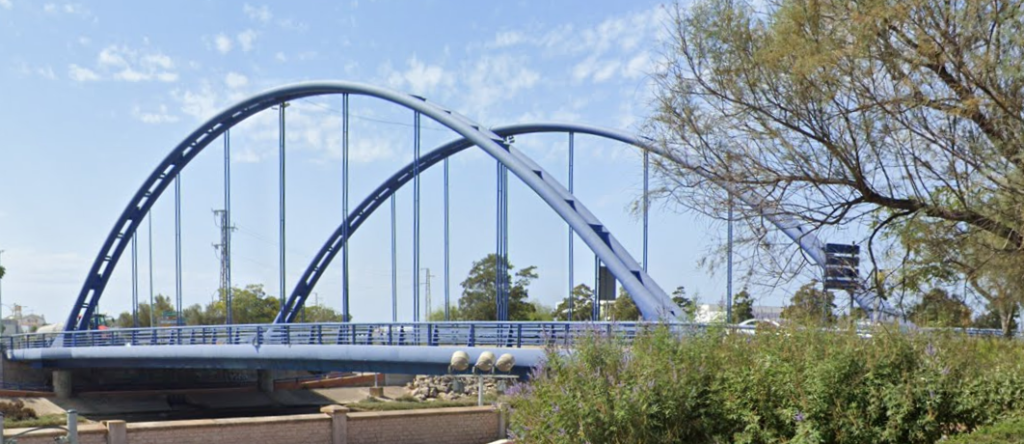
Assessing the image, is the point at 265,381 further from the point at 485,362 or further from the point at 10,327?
the point at 10,327

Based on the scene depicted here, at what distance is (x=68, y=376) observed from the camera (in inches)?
1785

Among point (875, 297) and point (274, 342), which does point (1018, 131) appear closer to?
point (875, 297)

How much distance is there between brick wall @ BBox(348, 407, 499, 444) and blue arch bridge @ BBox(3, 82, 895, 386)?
1.30 meters

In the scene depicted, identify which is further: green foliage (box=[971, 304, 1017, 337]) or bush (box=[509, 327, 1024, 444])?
green foliage (box=[971, 304, 1017, 337])

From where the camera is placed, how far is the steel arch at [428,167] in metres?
10.8

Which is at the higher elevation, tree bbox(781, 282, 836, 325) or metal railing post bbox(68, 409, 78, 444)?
tree bbox(781, 282, 836, 325)

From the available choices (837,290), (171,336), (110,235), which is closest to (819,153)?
(837,290)

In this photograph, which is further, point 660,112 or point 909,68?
point 660,112

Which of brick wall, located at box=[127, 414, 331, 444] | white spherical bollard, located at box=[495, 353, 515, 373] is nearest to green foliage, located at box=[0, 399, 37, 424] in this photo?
brick wall, located at box=[127, 414, 331, 444]

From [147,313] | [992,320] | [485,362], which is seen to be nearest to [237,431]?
[485,362]

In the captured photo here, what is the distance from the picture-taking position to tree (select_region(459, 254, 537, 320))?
5672 cm

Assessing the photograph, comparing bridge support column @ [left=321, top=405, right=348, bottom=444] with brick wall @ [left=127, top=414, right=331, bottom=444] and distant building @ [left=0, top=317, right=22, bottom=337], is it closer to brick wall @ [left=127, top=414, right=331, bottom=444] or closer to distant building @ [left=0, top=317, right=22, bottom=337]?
brick wall @ [left=127, top=414, right=331, bottom=444]

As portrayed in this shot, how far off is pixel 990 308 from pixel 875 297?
1.86m

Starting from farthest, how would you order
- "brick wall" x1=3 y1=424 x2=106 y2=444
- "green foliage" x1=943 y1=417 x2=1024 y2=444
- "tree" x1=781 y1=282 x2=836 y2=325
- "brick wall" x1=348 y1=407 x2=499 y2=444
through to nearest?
"brick wall" x1=348 y1=407 x2=499 y2=444, "brick wall" x1=3 y1=424 x2=106 y2=444, "tree" x1=781 y1=282 x2=836 y2=325, "green foliage" x1=943 y1=417 x2=1024 y2=444
